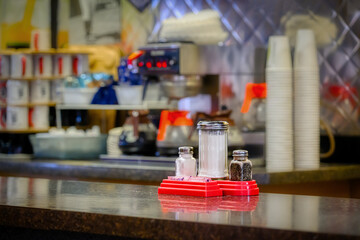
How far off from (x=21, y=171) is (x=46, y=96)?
29.3 inches

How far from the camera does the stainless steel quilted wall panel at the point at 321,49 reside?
3820 mm

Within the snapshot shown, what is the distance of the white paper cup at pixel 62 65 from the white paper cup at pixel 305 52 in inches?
68.4

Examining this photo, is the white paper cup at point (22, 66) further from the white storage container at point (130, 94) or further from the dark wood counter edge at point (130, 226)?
the dark wood counter edge at point (130, 226)

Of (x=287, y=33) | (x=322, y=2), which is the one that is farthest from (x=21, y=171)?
(x=322, y=2)

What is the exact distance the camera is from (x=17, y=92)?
443 centimetres

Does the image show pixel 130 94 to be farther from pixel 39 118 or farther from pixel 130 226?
pixel 130 226

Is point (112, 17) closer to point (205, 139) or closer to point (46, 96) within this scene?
point (46, 96)

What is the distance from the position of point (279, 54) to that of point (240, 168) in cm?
148

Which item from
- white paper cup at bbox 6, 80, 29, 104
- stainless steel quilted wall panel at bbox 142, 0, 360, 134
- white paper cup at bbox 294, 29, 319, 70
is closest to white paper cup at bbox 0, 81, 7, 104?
white paper cup at bbox 6, 80, 29, 104

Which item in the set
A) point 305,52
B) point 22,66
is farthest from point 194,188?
point 22,66

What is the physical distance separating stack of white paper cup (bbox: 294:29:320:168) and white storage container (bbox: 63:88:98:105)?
136 centimetres

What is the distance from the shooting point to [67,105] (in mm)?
A: 4117

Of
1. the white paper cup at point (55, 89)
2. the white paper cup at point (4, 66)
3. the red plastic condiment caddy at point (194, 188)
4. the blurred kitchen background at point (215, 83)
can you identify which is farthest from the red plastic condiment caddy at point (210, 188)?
the white paper cup at point (4, 66)

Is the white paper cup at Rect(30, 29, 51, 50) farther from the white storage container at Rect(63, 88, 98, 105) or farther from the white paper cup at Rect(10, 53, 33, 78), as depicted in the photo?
the white storage container at Rect(63, 88, 98, 105)
